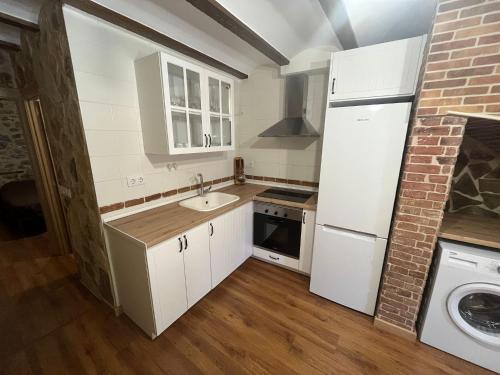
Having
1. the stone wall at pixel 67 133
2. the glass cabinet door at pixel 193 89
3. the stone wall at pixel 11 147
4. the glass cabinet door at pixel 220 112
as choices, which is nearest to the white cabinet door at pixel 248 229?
the glass cabinet door at pixel 220 112

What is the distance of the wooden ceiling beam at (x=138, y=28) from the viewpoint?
1.30 m

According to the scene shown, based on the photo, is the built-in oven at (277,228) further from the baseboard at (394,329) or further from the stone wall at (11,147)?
the stone wall at (11,147)

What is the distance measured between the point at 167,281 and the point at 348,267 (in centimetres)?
152

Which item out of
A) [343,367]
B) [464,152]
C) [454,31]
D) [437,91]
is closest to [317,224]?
[343,367]

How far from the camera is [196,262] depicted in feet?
5.63

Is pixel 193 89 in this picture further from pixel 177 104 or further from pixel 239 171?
pixel 239 171

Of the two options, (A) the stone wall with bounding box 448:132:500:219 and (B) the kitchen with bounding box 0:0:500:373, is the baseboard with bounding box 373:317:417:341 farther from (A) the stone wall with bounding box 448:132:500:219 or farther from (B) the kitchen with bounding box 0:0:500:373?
(A) the stone wall with bounding box 448:132:500:219

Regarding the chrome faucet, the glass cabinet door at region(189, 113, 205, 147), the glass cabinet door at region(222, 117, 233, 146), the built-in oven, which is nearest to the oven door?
the built-in oven

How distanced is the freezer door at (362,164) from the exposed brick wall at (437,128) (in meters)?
0.08

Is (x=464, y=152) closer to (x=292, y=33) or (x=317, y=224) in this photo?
(x=317, y=224)

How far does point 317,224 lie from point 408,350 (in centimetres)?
110

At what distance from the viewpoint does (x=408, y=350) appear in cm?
149

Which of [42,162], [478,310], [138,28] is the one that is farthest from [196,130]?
[478,310]

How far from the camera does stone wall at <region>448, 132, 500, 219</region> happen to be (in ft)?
5.52
